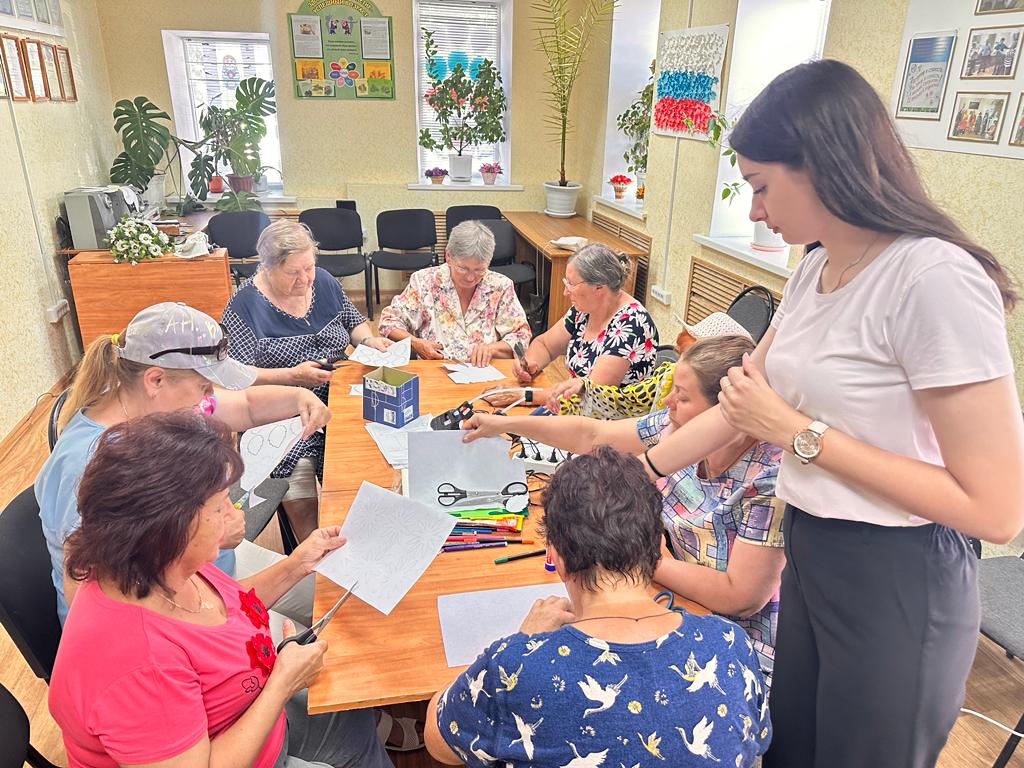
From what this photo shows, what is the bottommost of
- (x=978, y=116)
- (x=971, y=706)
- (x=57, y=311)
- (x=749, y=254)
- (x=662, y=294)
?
(x=971, y=706)

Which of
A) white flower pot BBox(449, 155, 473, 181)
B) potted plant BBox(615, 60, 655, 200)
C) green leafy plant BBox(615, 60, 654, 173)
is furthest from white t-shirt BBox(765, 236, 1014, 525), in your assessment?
white flower pot BBox(449, 155, 473, 181)

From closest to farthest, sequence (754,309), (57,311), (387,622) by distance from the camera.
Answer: (387,622)
(754,309)
(57,311)

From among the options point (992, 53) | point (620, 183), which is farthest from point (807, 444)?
point (620, 183)

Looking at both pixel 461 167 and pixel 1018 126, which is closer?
pixel 1018 126

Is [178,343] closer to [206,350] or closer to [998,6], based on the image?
[206,350]

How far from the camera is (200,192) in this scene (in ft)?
19.1

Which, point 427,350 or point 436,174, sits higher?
point 436,174

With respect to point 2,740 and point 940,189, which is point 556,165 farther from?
point 2,740

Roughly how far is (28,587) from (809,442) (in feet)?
4.93

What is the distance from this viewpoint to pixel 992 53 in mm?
2205

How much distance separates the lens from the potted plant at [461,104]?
6.02 meters

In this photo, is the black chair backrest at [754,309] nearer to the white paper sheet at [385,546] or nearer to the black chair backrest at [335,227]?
the white paper sheet at [385,546]

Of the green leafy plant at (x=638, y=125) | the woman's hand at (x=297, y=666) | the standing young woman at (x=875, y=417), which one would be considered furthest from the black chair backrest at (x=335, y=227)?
the standing young woman at (x=875, y=417)

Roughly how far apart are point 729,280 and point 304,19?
4396mm
